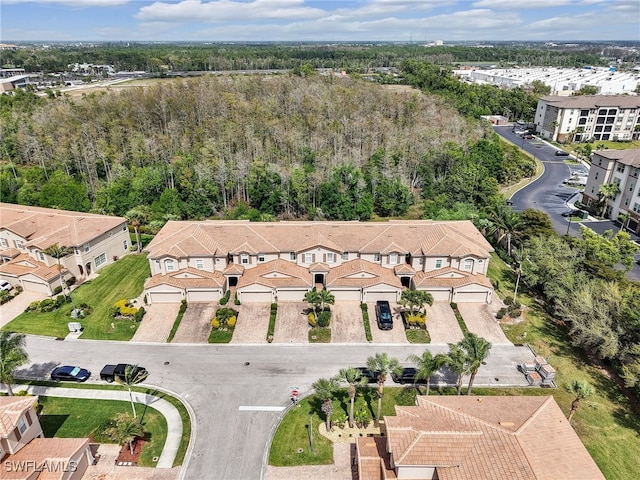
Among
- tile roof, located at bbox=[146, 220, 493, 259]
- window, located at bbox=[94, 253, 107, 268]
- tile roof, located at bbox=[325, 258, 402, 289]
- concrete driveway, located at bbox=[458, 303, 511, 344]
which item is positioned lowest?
concrete driveway, located at bbox=[458, 303, 511, 344]

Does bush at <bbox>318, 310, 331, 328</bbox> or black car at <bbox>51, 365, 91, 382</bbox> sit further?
bush at <bbox>318, 310, 331, 328</bbox>

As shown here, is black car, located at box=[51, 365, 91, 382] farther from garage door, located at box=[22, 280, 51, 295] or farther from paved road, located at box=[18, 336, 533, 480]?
garage door, located at box=[22, 280, 51, 295]

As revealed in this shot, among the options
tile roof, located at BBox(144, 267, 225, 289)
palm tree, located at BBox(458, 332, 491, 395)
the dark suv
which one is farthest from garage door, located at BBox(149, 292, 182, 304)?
palm tree, located at BBox(458, 332, 491, 395)

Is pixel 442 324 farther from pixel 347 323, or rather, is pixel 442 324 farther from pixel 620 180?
pixel 620 180

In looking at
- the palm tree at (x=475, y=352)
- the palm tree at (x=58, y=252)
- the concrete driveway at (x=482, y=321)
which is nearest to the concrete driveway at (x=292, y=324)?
the palm tree at (x=475, y=352)

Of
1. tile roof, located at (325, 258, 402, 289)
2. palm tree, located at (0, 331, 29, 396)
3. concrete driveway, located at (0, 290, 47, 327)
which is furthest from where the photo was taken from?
tile roof, located at (325, 258, 402, 289)

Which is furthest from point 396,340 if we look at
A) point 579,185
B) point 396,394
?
point 579,185

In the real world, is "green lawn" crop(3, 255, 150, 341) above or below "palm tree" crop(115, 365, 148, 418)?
below

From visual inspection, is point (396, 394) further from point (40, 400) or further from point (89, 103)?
point (89, 103)
